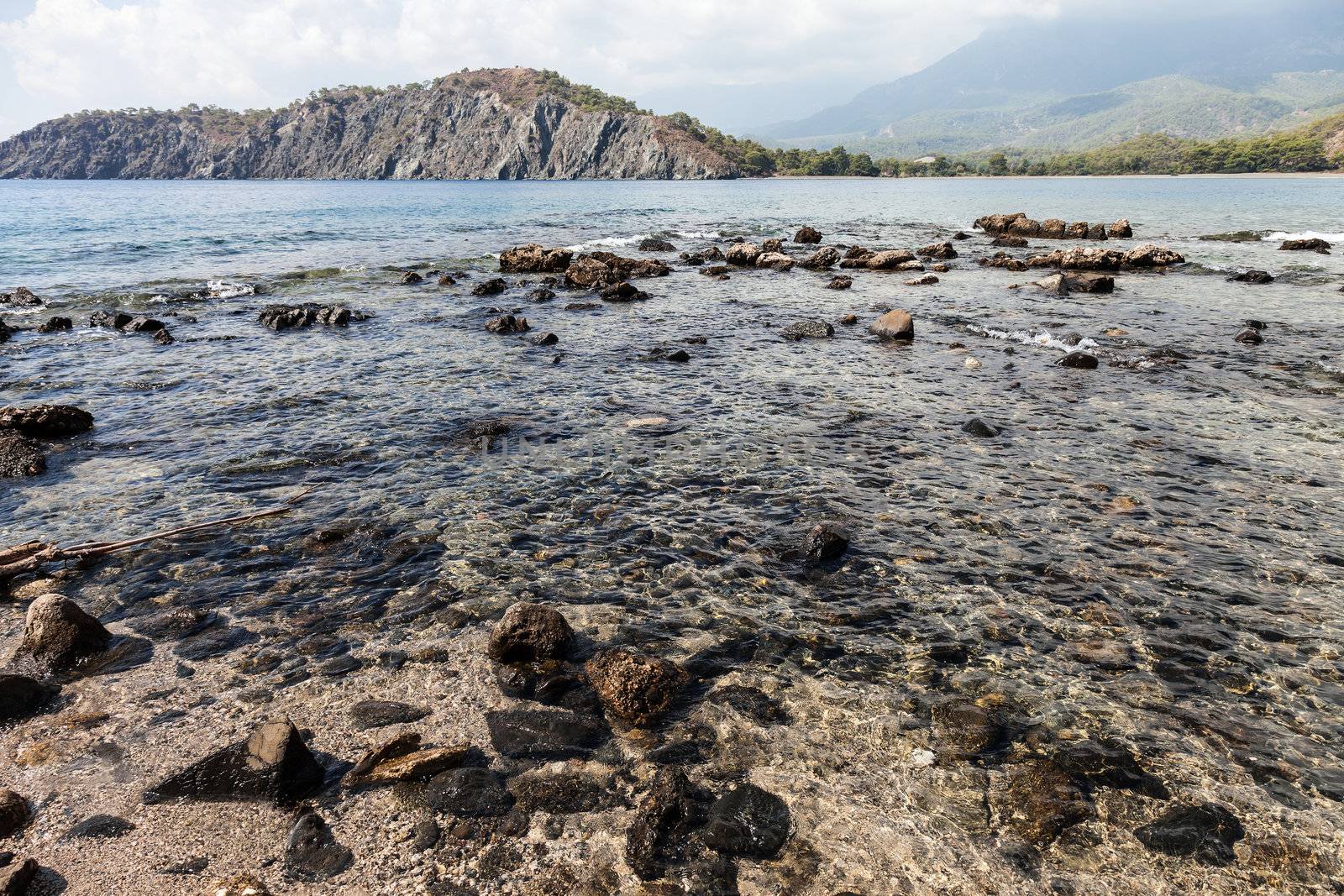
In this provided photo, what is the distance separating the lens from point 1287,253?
40.0 meters

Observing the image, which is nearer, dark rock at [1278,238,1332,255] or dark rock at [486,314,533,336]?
dark rock at [486,314,533,336]

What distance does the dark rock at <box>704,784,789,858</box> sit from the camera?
4.98 m

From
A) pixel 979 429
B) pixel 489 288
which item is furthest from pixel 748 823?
pixel 489 288

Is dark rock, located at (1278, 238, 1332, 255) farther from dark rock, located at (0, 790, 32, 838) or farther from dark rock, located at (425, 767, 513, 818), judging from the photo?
dark rock, located at (0, 790, 32, 838)

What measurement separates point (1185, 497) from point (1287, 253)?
43.0m

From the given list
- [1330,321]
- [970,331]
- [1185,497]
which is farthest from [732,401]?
[1330,321]

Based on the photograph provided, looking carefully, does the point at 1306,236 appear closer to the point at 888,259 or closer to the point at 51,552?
the point at 888,259

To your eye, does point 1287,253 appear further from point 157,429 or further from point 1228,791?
point 157,429

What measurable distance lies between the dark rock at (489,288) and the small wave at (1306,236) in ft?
169

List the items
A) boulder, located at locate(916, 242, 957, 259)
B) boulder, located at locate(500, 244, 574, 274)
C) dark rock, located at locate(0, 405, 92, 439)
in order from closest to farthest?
1. dark rock, located at locate(0, 405, 92, 439)
2. boulder, located at locate(500, 244, 574, 274)
3. boulder, located at locate(916, 242, 957, 259)

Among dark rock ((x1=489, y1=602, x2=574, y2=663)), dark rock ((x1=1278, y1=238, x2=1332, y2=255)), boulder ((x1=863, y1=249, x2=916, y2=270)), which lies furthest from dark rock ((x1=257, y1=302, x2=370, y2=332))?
dark rock ((x1=1278, y1=238, x2=1332, y2=255))

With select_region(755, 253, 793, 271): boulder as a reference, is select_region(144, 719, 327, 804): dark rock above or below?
below

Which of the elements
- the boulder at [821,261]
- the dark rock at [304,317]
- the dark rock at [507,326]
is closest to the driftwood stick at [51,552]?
the dark rock at [507,326]

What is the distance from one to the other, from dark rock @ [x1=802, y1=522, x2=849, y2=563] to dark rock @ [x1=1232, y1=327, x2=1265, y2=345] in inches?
736
